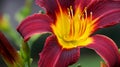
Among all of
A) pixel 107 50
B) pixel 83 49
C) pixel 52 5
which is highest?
pixel 52 5

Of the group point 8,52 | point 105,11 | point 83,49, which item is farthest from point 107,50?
point 83,49

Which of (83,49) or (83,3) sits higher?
(83,3)

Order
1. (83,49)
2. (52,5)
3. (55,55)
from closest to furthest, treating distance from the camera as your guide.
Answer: (55,55) → (52,5) → (83,49)

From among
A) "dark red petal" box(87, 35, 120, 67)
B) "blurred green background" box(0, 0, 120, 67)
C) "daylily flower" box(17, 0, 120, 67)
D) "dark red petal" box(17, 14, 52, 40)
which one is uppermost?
"dark red petal" box(17, 14, 52, 40)

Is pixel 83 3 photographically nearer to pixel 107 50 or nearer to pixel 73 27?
pixel 73 27

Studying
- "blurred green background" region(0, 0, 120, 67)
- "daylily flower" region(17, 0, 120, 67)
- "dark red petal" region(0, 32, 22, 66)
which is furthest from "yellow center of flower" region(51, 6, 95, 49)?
"blurred green background" region(0, 0, 120, 67)

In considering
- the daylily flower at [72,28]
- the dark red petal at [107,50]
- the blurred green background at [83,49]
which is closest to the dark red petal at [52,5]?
the daylily flower at [72,28]

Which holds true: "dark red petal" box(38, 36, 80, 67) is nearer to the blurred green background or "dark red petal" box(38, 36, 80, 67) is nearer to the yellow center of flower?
the yellow center of flower
